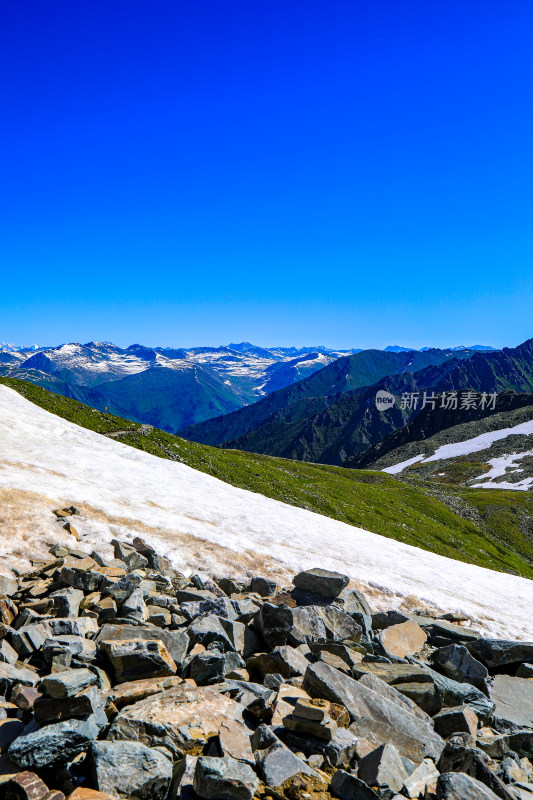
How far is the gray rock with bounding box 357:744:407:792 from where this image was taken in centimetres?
794

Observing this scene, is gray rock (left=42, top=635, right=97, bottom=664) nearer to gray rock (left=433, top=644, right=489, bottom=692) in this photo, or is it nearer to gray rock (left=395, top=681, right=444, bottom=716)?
gray rock (left=395, top=681, right=444, bottom=716)

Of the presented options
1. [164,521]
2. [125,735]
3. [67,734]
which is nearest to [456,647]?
[125,735]

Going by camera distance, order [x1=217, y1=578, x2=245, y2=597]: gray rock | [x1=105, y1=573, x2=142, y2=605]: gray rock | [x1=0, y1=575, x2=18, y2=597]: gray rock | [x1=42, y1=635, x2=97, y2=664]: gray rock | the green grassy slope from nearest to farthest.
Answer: [x1=42, y1=635, x2=97, y2=664]: gray rock → [x1=0, y1=575, x2=18, y2=597]: gray rock → [x1=105, y1=573, x2=142, y2=605]: gray rock → [x1=217, y1=578, x2=245, y2=597]: gray rock → the green grassy slope

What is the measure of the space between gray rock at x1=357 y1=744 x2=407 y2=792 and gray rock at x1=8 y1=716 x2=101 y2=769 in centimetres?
470

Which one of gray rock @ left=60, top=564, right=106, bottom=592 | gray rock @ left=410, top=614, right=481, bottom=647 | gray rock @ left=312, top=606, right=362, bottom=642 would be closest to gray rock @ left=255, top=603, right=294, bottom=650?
gray rock @ left=312, top=606, right=362, bottom=642

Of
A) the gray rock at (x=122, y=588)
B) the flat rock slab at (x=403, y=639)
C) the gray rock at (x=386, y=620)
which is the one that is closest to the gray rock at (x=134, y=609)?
the gray rock at (x=122, y=588)

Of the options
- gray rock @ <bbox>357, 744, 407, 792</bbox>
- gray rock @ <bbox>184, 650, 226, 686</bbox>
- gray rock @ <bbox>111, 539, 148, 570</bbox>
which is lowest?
gray rock @ <bbox>111, 539, 148, 570</bbox>

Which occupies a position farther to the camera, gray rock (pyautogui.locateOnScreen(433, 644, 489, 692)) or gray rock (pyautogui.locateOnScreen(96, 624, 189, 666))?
gray rock (pyautogui.locateOnScreen(433, 644, 489, 692))

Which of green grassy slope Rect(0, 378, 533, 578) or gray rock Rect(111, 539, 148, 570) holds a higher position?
gray rock Rect(111, 539, 148, 570)

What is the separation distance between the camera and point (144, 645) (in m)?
10.3

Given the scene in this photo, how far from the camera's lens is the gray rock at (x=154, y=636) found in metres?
11.0

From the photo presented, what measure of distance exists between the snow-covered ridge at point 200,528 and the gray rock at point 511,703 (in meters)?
8.24

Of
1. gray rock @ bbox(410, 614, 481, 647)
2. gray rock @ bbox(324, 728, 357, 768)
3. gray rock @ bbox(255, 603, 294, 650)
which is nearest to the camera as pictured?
gray rock @ bbox(324, 728, 357, 768)

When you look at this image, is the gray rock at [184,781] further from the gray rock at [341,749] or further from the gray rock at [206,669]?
the gray rock at [206,669]
